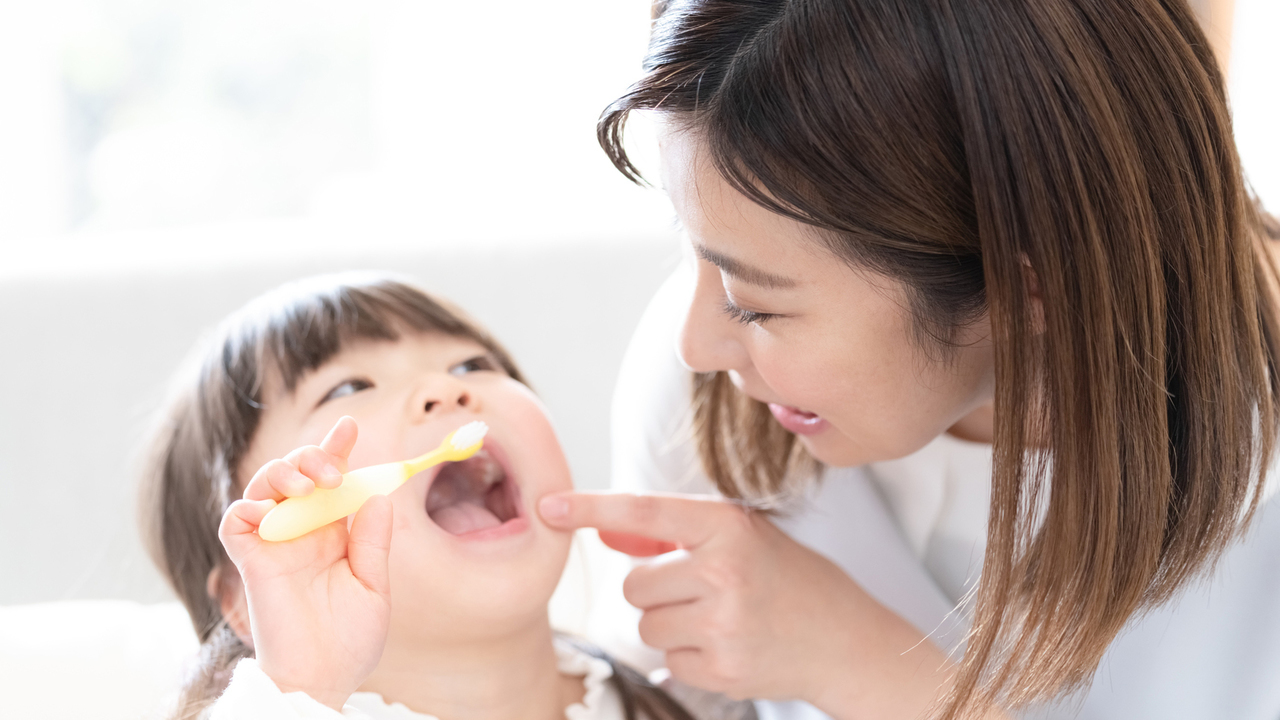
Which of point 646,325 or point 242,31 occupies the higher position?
point 242,31

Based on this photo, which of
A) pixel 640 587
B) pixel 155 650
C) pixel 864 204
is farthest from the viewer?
pixel 155 650

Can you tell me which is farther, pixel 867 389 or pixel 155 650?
pixel 155 650

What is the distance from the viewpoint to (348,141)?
264cm

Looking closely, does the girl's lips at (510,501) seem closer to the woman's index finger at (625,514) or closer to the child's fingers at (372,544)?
the woman's index finger at (625,514)

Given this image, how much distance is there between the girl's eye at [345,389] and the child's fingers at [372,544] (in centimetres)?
22

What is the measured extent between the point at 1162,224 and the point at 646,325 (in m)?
0.63

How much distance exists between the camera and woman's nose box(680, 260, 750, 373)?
800 millimetres

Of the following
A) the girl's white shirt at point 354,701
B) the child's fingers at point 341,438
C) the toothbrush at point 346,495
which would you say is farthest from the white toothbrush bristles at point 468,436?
the girl's white shirt at point 354,701

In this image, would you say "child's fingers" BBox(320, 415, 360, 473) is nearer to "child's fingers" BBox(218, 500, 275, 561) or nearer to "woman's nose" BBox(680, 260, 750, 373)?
"child's fingers" BBox(218, 500, 275, 561)

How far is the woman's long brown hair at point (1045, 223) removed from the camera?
0.65 metres

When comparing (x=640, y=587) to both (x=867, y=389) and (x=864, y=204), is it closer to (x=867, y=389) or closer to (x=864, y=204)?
(x=867, y=389)

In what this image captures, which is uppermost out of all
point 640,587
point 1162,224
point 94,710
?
point 1162,224

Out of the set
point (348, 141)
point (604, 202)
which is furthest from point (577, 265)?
point (348, 141)

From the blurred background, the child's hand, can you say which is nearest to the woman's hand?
the child's hand
